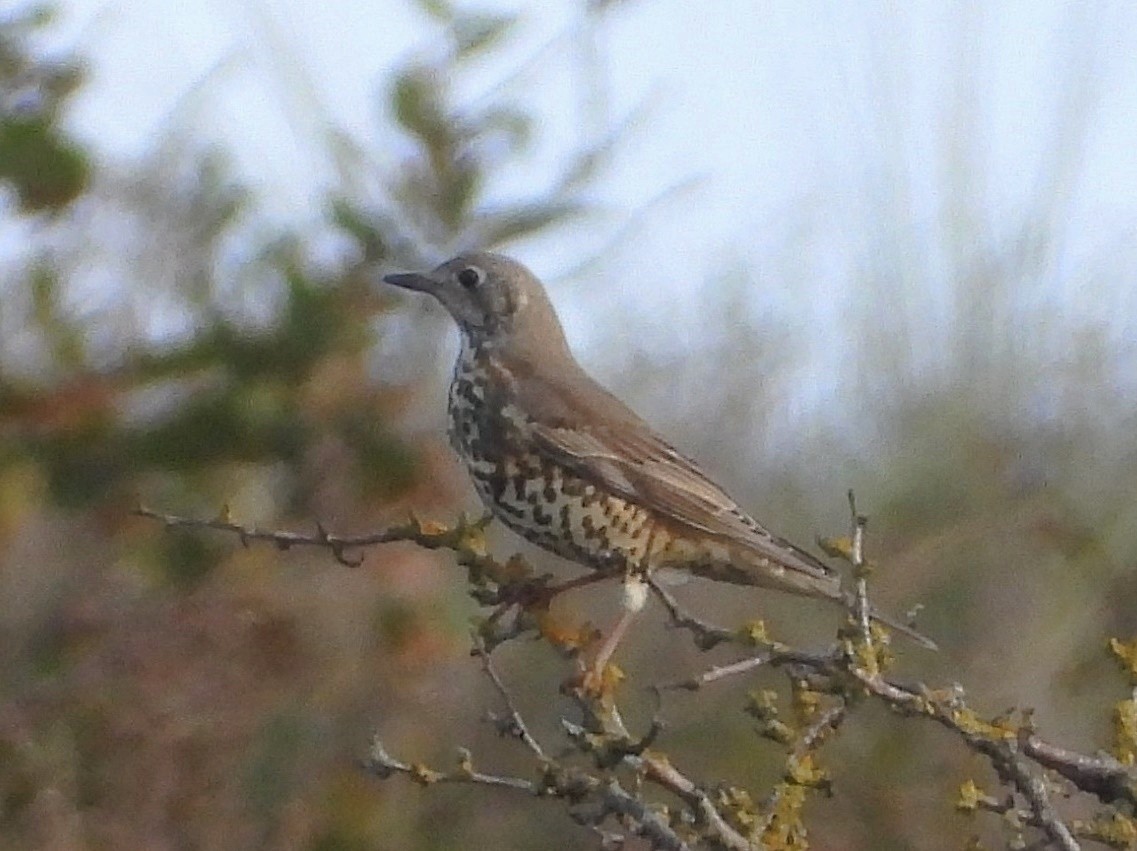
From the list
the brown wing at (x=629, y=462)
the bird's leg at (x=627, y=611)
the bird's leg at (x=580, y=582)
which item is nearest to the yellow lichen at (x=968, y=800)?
the bird's leg at (x=627, y=611)

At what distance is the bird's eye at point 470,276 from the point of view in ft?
15.9

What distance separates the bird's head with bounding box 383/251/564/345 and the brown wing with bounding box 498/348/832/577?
307 mm

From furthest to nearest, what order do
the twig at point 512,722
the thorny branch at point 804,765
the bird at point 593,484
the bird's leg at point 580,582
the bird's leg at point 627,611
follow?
the bird at point 593,484, the bird's leg at point 580,582, the bird's leg at point 627,611, the twig at point 512,722, the thorny branch at point 804,765

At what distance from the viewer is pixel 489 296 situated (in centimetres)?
491

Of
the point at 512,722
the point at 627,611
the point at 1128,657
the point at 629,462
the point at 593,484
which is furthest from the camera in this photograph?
the point at 629,462

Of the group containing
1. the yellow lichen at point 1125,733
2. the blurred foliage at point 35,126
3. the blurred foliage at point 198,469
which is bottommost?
the blurred foliage at point 198,469

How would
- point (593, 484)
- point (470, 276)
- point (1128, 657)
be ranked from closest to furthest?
point (1128, 657) → point (593, 484) → point (470, 276)

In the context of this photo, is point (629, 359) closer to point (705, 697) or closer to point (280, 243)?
point (705, 697)

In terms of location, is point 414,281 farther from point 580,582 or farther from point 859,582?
point 859,582

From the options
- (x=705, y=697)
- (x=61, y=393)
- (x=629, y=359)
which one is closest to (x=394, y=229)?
(x=61, y=393)

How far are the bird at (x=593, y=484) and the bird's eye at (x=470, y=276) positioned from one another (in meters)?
0.08

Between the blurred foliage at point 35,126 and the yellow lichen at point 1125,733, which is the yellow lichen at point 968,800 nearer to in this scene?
the yellow lichen at point 1125,733

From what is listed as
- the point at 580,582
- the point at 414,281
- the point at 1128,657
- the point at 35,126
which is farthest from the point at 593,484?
the point at 1128,657

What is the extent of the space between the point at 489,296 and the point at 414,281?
238 millimetres
